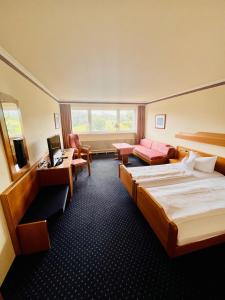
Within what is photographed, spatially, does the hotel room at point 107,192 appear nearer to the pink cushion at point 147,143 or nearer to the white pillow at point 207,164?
the white pillow at point 207,164

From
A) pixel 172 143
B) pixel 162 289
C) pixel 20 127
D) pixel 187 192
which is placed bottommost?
pixel 162 289

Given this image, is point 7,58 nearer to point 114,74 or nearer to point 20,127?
point 20,127

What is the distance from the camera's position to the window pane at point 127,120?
5.96m

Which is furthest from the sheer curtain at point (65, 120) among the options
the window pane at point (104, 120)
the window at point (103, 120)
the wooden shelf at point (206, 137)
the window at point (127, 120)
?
the wooden shelf at point (206, 137)

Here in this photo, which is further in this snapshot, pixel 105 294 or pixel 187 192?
pixel 187 192

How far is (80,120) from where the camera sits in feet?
18.2

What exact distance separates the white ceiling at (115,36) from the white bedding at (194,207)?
186 centimetres

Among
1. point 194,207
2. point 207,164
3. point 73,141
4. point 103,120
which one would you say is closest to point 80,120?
point 103,120

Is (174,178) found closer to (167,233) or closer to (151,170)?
(151,170)

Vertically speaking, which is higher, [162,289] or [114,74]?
[114,74]

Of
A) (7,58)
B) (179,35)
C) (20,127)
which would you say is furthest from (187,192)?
(7,58)

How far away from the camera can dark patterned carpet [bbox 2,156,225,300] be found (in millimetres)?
1212

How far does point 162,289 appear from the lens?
1227 mm

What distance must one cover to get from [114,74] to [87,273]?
2818 millimetres
